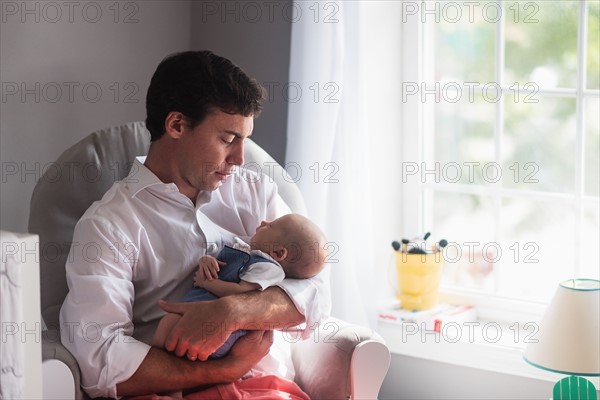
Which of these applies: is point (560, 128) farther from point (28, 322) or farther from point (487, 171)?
point (28, 322)

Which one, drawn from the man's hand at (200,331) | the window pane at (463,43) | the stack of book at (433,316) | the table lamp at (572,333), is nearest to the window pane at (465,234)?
the stack of book at (433,316)

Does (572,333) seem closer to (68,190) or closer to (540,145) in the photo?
(540,145)

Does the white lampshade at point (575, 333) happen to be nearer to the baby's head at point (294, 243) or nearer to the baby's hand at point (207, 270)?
the baby's head at point (294, 243)

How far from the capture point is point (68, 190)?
2383 mm

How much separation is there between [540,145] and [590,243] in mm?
353

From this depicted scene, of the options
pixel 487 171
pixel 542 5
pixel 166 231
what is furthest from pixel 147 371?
pixel 542 5

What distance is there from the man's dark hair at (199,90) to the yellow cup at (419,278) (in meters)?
0.94

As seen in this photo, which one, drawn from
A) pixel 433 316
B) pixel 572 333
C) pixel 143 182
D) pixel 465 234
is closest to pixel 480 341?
pixel 433 316

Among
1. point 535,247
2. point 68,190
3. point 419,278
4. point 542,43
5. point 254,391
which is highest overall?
point 542,43

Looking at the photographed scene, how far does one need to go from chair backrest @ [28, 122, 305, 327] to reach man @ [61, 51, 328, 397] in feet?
0.42

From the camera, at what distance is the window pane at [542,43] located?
2.86m

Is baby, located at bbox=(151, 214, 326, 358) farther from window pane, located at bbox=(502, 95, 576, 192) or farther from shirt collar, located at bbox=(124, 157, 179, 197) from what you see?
window pane, located at bbox=(502, 95, 576, 192)

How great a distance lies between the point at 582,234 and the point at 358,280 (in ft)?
2.40

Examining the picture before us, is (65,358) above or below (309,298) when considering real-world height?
below
